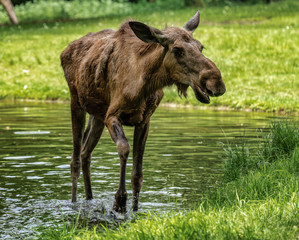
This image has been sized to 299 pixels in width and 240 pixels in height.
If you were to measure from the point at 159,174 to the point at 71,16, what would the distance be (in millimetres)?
32684

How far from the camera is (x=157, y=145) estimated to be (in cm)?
1123

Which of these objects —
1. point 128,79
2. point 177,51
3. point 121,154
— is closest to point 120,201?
point 121,154

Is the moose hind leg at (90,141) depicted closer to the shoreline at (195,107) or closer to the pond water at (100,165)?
the pond water at (100,165)

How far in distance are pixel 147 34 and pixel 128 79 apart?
0.62 m

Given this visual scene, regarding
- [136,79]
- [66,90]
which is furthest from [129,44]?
[66,90]

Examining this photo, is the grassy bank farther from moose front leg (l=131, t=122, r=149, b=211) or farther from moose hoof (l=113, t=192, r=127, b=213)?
moose hoof (l=113, t=192, r=127, b=213)

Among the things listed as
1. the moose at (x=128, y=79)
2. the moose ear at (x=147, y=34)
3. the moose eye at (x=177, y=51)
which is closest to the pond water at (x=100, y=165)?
the moose at (x=128, y=79)

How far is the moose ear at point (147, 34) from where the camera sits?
619cm

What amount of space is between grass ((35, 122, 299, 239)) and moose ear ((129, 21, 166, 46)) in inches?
67.4

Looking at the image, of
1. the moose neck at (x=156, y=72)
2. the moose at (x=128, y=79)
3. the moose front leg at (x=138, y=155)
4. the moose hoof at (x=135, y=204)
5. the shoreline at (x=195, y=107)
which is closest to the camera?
the moose at (x=128, y=79)

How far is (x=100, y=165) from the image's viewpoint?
31.0 feet

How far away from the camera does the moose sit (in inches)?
240

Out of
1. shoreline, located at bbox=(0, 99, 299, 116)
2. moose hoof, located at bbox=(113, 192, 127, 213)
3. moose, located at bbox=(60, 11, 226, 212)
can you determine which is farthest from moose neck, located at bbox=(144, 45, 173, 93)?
shoreline, located at bbox=(0, 99, 299, 116)

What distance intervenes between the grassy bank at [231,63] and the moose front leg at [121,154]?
9.30 meters
